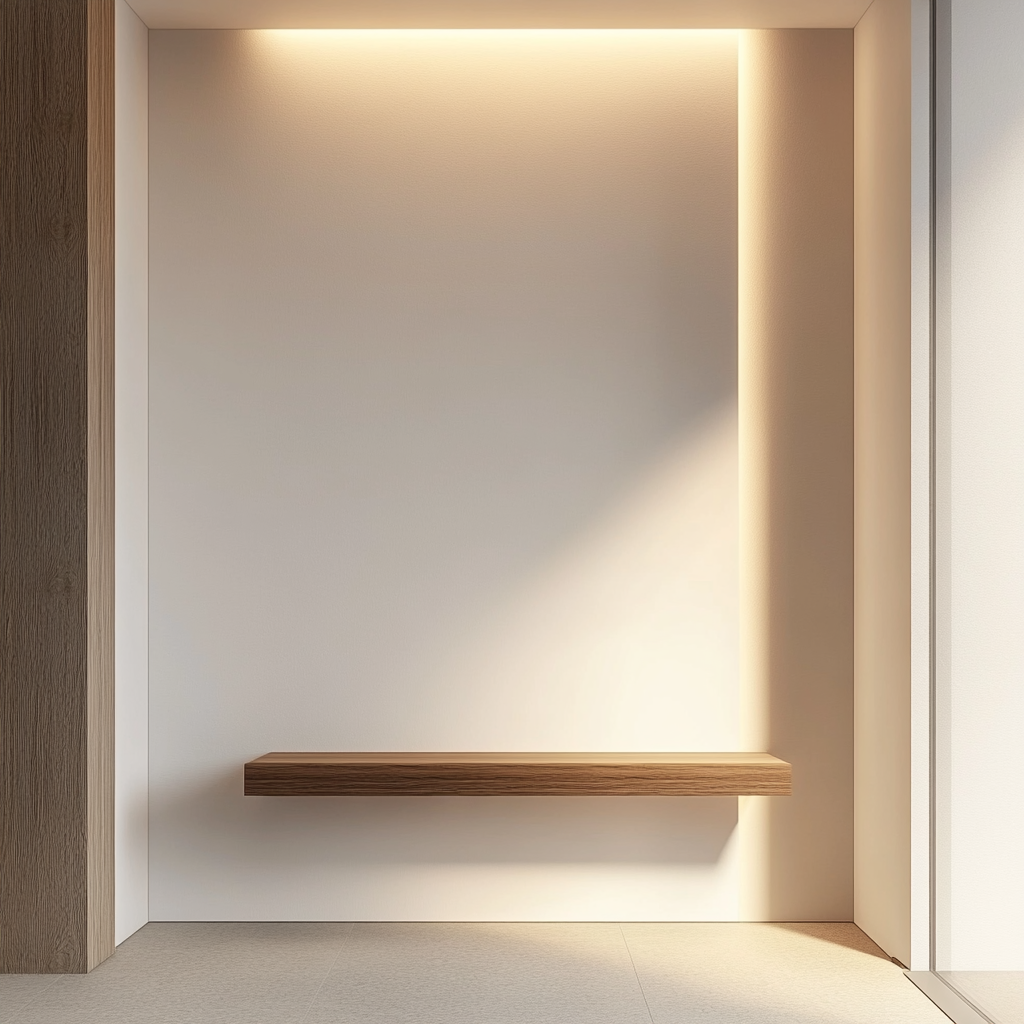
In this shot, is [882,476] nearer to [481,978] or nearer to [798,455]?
[798,455]

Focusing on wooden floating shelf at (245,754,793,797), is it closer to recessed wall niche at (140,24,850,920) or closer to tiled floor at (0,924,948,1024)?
recessed wall niche at (140,24,850,920)

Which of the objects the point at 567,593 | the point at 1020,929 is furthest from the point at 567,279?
the point at 1020,929

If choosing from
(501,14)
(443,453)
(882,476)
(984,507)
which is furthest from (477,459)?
(984,507)

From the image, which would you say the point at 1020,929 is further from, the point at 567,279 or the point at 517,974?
the point at 567,279

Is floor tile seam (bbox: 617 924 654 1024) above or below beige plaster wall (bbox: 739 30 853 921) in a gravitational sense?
below

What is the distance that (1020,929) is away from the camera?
7.73ft

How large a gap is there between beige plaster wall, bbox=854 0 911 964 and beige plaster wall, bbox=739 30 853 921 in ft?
0.16

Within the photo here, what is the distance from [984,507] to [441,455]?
154cm

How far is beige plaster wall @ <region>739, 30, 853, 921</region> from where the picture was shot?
326 centimetres

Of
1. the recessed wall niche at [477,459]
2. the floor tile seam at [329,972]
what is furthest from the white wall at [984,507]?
the floor tile seam at [329,972]

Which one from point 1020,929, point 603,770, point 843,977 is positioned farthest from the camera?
point 603,770

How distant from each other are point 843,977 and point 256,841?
67.3 inches

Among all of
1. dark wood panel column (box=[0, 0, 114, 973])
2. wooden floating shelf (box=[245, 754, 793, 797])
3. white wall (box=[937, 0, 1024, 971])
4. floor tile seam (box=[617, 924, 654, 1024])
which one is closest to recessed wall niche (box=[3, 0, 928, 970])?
floor tile seam (box=[617, 924, 654, 1024])

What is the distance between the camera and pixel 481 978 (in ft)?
9.06
